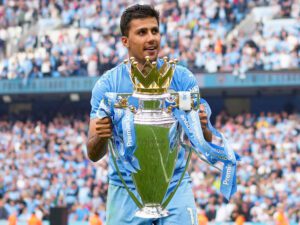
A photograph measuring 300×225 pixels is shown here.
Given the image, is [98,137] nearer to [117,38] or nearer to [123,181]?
[123,181]

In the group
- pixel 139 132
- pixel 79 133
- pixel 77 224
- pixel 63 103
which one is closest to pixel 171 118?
pixel 139 132

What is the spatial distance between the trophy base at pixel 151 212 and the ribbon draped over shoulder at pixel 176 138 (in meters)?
0.22

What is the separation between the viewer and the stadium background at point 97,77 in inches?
693

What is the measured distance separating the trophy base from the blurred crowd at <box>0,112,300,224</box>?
9517 mm

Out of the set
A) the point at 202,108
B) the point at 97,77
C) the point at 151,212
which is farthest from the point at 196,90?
the point at 97,77

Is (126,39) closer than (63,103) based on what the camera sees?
Yes

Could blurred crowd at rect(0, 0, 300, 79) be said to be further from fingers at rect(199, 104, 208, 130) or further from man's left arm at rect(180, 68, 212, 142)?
fingers at rect(199, 104, 208, 130)

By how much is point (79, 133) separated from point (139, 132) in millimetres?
15793

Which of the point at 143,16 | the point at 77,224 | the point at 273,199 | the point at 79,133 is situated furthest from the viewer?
the point at 79,133

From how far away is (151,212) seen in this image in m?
5.47

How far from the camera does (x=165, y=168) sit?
5.40 m

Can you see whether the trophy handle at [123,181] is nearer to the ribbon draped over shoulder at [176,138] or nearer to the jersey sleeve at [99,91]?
the ribbon draped over shoulder at [176,138]

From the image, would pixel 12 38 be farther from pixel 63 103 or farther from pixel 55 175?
pixel 55 175

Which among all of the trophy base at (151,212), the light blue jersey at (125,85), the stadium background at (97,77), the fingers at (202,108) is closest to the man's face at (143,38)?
the light blue jersey at (125,85)
